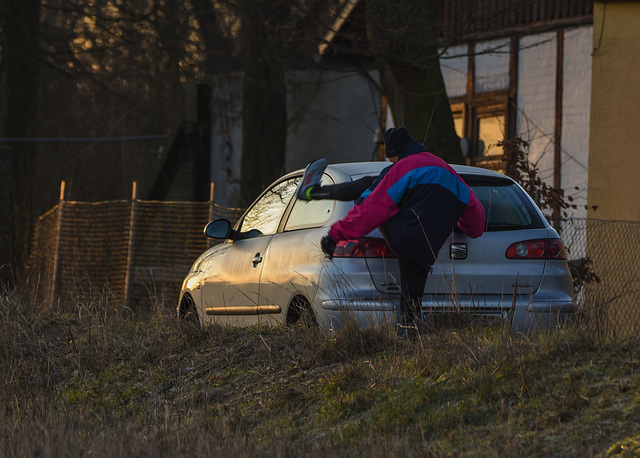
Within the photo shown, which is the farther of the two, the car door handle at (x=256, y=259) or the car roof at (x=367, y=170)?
the car door handle at (x=256, y=259)

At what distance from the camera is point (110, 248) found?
15.5 metres

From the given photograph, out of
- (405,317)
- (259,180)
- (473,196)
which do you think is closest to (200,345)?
(405,317)

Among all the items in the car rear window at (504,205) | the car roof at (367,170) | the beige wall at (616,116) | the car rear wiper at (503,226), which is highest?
the beige wall at (616,116)

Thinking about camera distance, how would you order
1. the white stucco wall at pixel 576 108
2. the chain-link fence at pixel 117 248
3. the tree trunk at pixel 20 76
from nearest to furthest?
the chain-link fence at pixel 117 248, the white stucco wall at pixel 576 108, the tree trunk at pixel 20 76

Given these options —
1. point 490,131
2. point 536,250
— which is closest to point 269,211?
point 536,250

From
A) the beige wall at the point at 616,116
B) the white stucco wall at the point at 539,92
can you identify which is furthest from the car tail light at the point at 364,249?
the white stucco wall at the point at 539,92

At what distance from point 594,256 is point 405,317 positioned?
624cm

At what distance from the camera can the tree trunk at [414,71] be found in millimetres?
13242

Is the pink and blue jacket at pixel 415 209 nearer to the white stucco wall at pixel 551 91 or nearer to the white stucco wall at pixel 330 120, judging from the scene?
the white stucco wall at pixel 551 91

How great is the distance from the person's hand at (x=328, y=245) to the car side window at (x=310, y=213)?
1.14ft

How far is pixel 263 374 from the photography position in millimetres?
6398

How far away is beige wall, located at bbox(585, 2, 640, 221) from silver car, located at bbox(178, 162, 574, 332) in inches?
241

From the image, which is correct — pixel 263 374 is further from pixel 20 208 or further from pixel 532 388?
pixel 20 208

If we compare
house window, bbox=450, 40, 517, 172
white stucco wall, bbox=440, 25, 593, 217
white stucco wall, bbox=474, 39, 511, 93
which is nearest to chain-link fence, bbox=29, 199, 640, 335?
white stucco wall, bbox=440, 25, 593, 217
